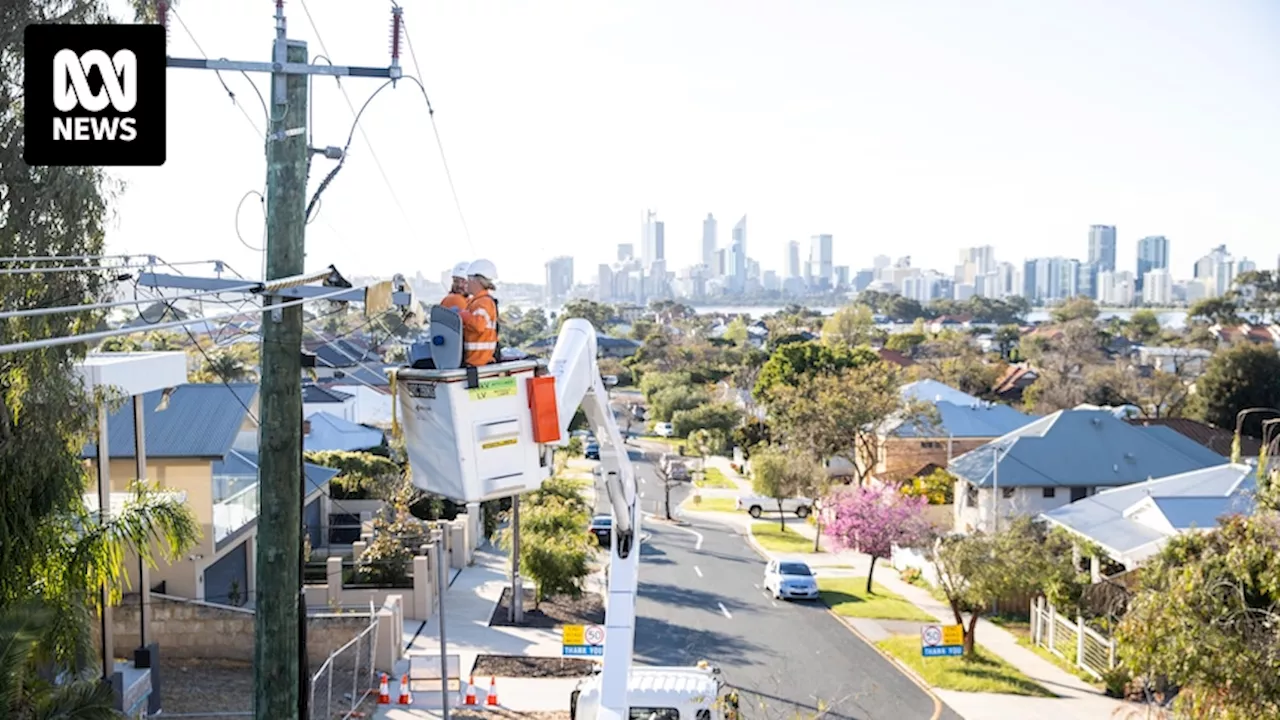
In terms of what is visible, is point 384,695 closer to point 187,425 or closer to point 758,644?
point 187,425

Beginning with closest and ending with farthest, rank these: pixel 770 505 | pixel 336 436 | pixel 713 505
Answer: pixel 336 436 < pixel 770 505 < pixel 713 505

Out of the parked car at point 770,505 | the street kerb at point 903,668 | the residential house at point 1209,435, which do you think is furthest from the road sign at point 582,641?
the residential house at point 1209,435

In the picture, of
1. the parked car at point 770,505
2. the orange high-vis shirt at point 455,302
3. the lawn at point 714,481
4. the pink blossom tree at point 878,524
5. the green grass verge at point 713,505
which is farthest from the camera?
the lawn at point 714,481

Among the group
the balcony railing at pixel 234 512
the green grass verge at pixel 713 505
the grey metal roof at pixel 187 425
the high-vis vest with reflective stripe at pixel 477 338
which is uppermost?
the high-vis vest with reflective stripe at pixel 477 338

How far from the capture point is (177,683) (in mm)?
19922

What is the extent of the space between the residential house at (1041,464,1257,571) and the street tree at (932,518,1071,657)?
8.28ft

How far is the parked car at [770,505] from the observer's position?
46528mm

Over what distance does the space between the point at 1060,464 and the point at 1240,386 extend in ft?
98.2

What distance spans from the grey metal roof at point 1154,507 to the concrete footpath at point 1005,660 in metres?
3.54

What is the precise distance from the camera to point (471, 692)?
20906 millimetres

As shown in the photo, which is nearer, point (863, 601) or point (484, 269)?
point (484, 269)

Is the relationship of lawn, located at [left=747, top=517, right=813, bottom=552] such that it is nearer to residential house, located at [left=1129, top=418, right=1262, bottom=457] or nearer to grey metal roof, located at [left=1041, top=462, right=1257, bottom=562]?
grey metal roof, located at [left=1041, top=462, right=1257, bottom=562]

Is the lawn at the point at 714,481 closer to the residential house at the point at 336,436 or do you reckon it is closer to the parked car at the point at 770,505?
the parked car at the point at 770,505

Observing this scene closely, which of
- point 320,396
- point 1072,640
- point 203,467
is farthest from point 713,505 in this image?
point 203,467
